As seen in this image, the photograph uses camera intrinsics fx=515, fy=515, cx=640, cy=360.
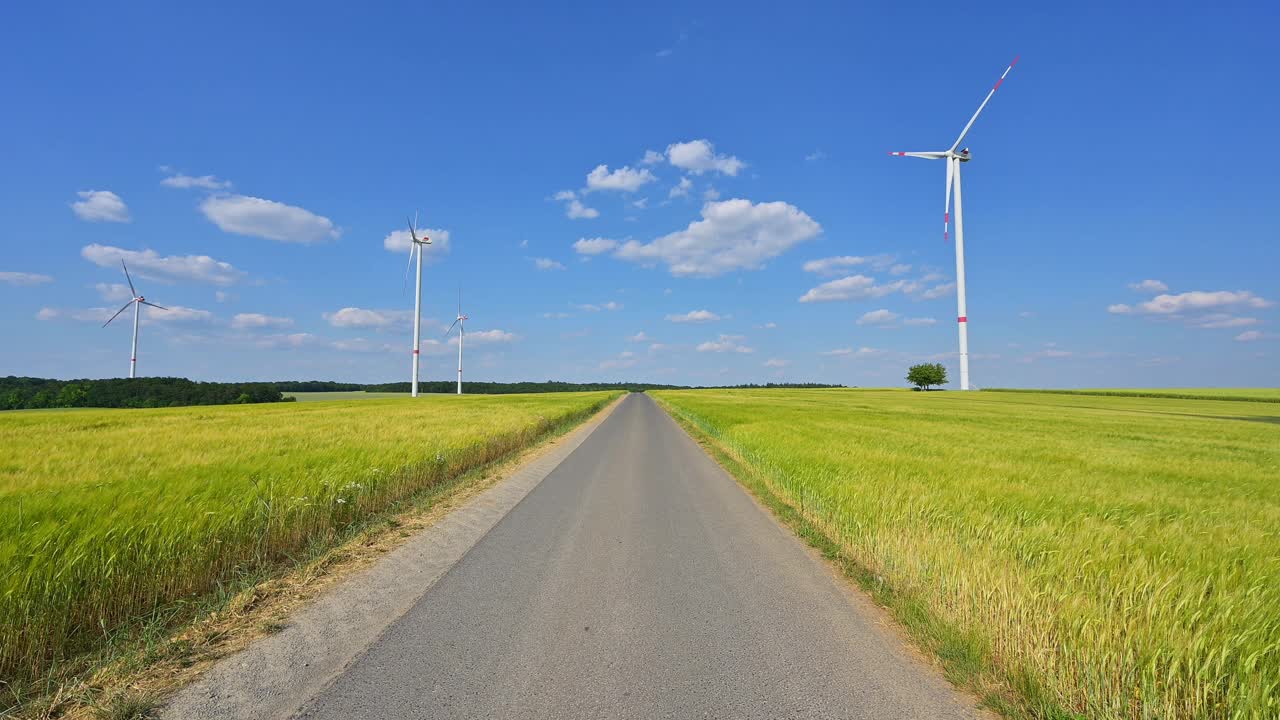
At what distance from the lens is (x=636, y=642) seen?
13.9 feet

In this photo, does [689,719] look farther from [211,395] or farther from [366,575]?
[211,395]

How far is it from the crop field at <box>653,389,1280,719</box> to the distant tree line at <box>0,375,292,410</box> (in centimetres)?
8743

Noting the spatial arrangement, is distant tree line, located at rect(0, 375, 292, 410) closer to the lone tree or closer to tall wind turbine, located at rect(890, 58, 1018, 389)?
tall wind turbine, located at rect(890, 58, 1018, 389)

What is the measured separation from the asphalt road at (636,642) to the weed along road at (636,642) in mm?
14

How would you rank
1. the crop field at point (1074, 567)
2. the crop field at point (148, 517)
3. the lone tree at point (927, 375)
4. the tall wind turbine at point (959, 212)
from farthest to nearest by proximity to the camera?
the lone tree at point (927, 375), the tall wind turbine at point (959, 212), the crop field at point (148, 517), the crop field at point (1074, 567)

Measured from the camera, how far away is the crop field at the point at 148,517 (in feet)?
13.5

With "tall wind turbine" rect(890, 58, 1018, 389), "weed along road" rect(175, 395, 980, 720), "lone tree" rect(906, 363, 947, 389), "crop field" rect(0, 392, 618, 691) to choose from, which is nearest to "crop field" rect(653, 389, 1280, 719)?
"weed along road" rect(175, 395, 980, 720)

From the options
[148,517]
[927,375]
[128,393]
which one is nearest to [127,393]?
[128,393]

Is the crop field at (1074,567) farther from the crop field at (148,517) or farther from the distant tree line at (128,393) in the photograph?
the distant tree line at (128,393)

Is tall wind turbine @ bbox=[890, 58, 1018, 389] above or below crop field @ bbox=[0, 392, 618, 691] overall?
above

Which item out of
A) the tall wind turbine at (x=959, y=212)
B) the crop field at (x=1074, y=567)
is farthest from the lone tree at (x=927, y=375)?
the crop field at (x=1074, y=567)

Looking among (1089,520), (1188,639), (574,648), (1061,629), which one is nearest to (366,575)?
(574,648)

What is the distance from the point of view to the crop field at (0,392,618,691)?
13.5 ft

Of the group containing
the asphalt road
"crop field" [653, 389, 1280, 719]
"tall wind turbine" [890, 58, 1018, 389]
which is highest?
"tall wind turbine" [890, 58, 1018, 389]
